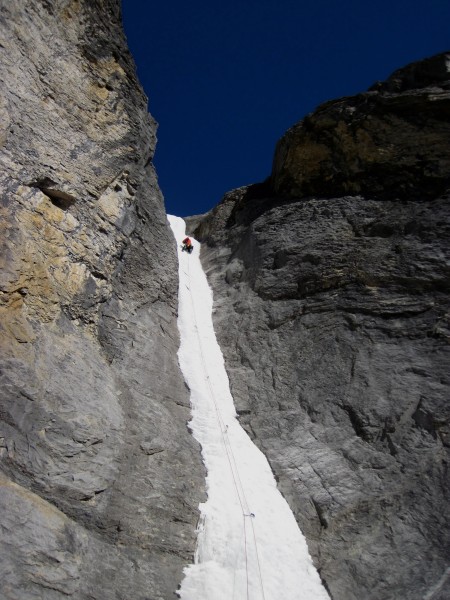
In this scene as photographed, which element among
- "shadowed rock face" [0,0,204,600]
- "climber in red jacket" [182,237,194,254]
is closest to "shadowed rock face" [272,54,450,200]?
"climber in red jacket" [182,237,194,254]

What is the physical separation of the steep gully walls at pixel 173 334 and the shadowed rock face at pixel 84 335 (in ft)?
0.14

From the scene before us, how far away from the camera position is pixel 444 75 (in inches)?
706

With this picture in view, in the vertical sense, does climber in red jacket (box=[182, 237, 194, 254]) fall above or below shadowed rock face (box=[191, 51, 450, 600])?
above

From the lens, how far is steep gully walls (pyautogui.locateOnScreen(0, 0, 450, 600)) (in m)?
8.28

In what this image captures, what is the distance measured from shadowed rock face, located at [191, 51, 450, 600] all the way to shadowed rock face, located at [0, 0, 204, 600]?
2.38 m

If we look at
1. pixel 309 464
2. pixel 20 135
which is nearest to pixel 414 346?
pixel 309 464

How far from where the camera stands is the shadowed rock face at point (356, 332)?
9523 mm

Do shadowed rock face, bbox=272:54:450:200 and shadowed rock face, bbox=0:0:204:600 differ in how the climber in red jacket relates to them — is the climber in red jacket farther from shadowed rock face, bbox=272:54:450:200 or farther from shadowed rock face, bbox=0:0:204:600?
shadowed rock face, bbox=0:0:204:600

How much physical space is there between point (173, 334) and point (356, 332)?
495cm

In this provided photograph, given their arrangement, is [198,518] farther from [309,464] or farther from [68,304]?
[68,304]

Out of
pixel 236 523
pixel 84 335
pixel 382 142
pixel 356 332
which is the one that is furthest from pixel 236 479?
pixel 382 142

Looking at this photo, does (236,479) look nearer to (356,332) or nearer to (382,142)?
(356,332)

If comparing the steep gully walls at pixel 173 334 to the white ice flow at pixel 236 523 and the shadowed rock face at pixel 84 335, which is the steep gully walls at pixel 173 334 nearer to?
the shadowed rock face at pixel 84 335

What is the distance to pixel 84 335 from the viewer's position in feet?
35.5
